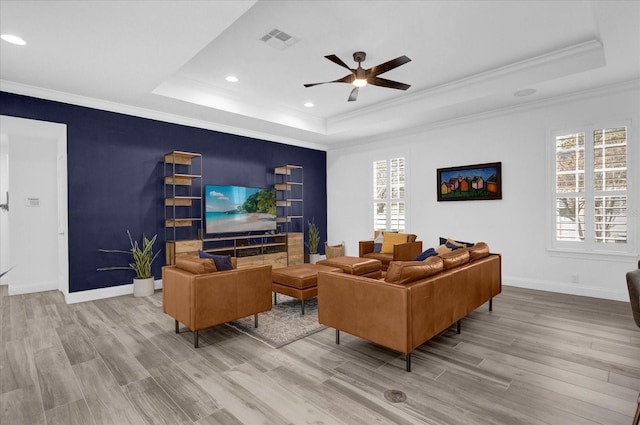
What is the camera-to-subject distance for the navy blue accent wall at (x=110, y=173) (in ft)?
14.9

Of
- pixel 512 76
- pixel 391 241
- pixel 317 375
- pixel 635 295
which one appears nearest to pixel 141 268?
pixel 317 375

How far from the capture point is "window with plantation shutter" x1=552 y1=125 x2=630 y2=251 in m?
4.40

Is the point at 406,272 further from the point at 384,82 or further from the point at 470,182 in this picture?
the point at 470,182

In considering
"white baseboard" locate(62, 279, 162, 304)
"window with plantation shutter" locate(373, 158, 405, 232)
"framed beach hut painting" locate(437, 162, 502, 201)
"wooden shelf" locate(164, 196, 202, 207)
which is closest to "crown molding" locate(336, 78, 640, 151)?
"window with plantation shutter" locate(373, 158, 405, 232)

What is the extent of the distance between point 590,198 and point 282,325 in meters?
4.51

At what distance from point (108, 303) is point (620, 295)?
6.83m

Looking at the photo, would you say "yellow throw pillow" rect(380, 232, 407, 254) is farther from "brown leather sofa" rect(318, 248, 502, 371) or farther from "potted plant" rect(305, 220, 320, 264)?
"brown leather sofa" rect(318, 248, 502, 371)

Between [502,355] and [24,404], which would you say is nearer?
[24,404]

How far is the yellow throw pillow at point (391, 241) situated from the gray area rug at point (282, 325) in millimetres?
2051

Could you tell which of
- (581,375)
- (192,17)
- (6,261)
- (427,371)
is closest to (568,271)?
(581,375)

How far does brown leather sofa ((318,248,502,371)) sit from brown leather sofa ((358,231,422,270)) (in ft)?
6.28

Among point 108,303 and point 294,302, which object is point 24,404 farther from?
point 294,302

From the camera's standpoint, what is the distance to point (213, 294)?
9.97 ft

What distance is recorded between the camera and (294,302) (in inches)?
175
